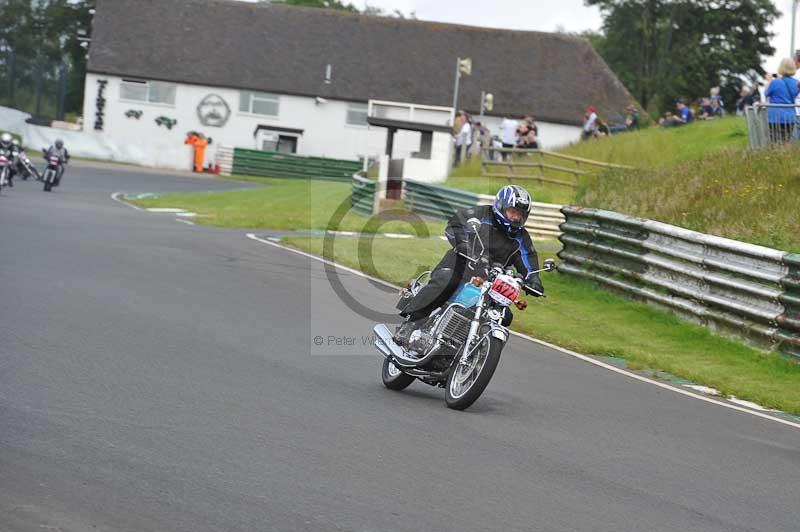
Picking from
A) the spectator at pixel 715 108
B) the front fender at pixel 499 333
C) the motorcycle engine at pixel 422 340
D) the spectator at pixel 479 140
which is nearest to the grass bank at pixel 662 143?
the spectator at pixel 715 108

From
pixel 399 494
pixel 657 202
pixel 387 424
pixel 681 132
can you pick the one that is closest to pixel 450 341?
pixel 387 424

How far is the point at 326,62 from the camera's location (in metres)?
71.1

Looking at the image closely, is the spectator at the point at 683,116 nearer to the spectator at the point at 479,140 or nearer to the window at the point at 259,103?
the spectator at the point at 479,140

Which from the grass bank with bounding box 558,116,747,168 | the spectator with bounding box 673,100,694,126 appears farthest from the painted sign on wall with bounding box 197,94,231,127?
the spectator with bounding box 673,100,694,126

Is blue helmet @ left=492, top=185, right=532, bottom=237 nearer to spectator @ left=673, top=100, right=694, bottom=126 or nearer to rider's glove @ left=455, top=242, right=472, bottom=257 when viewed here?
rider's glove @ left=455, top=242, right=472, bottom=257

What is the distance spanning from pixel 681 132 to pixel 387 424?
31381mm

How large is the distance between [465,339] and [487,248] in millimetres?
768

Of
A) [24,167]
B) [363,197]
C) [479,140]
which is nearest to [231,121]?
[24,167]

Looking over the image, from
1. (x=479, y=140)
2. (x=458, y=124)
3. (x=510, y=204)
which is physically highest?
(x=458, y=124)

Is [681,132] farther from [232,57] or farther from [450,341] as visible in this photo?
[232,57]

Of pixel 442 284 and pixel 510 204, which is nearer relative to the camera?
pixel 510 204

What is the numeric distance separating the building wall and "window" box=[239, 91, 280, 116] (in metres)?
0.24

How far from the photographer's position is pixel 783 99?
21328mm

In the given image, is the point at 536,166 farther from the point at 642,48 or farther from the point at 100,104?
the point at 642,48
